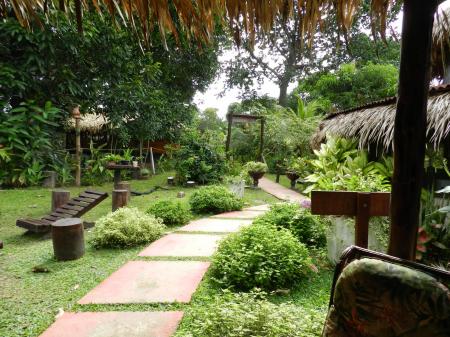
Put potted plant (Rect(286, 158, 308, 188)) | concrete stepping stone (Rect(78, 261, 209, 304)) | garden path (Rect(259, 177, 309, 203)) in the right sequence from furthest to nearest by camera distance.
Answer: potted plant (Rect(286, 158, 308, 188)), garden path (Rect(259, 177, 309, 203)), concrete stepping stone (Rect(78, 261, 209, 304))

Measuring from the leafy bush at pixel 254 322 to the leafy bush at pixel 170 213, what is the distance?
11.4ft

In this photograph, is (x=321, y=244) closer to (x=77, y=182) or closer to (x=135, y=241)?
(x=135, y=241)

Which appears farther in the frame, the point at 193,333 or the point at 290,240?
the point at 290,240

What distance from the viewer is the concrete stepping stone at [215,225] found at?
202 inches

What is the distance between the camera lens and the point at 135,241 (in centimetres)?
447

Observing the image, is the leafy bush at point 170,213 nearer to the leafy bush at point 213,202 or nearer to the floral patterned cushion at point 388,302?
the leafy bush at point 213,202

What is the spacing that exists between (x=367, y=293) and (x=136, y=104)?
9803mm

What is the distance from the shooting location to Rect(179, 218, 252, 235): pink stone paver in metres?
5.14

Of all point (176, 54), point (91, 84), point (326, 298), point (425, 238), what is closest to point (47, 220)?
point (91, 84)

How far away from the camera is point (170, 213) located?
5.55 m

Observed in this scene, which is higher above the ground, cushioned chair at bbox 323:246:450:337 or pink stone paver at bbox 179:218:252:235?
cushioned chair at bbox 323:246:450:337

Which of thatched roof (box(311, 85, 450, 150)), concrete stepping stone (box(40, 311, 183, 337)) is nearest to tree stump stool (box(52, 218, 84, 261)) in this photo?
concrete stepping stone (box(40, 311, 183, 337))

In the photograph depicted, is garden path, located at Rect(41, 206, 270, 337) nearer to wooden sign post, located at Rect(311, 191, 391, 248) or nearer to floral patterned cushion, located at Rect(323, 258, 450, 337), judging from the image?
wooden sign post, located at Rect(311, 191, 391, 248)

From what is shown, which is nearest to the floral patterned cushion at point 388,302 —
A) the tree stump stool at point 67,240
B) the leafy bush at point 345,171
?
the leafy bush at point 345,171
